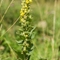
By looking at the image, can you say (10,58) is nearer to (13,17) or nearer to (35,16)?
(13,17)

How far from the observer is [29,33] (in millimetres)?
2395

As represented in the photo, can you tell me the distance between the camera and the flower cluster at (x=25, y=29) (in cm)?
233

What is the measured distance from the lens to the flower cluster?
2.33m

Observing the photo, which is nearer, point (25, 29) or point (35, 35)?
point (25, 29)

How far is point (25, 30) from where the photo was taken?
240 centimetres

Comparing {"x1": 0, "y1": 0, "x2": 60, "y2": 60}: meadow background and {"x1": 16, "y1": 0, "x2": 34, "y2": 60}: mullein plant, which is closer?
{"x1": 16, "y1": 0, "x2": 34, "y2": 60}: mullein plant

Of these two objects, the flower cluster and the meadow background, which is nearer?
the flower cluster

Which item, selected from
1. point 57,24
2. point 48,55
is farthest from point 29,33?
point 57,24

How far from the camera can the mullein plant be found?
233 cm

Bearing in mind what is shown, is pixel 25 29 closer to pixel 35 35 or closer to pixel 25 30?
pixel 25 30

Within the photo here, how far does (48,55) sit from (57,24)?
1735 mm

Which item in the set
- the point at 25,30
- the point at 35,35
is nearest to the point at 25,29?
the point at 25,30

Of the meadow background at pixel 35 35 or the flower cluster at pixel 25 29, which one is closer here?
the flower cluster at pixel 25 29

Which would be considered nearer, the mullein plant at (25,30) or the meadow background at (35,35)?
the mullein plant at (25,30)
